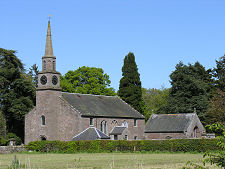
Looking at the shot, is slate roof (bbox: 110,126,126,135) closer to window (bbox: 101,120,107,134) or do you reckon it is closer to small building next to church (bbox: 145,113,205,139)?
window (bbox: 101,120,107,134)

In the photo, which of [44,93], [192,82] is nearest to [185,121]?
[192,82]

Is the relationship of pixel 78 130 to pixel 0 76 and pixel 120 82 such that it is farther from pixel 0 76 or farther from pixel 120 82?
pixel 120 82

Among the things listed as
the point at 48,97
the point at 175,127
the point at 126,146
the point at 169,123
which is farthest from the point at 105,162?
the point at 169,123

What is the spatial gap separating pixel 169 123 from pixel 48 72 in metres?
22.2

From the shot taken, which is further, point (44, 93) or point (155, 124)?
point (155, 124)

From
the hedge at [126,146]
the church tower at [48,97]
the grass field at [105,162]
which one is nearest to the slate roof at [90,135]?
the church tower at [48,97]

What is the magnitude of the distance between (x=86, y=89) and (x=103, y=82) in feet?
17.8

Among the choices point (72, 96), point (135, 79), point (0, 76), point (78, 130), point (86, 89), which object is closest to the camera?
point (78, 130)

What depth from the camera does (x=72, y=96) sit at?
2514 inches

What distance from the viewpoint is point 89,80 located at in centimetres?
8606

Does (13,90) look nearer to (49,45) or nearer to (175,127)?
(49,45)

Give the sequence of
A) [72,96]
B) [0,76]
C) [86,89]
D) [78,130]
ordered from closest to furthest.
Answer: [78,130] < [72,96] < [0,76] < [86,89]

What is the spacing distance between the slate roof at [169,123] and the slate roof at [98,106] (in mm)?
→ 2760

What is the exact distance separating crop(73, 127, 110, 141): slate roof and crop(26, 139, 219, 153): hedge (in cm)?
464
